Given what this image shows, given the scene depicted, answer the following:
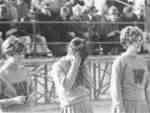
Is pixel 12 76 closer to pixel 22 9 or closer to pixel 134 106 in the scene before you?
pixel 134 106

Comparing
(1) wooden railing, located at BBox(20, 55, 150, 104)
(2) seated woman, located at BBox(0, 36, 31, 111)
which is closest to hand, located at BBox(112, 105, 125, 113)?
(2) seated woman, located at BBox(0, 36, 31, 111)

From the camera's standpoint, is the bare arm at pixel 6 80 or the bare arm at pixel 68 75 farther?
the bare arm at pixel 68 75

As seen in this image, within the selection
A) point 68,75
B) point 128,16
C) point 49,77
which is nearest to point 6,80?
point 68,75

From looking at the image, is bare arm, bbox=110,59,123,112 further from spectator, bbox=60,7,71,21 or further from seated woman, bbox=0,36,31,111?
spectator, bbox=60,7,71,21

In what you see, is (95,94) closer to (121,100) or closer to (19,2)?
(19,2)

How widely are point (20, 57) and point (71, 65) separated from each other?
2.15 feet

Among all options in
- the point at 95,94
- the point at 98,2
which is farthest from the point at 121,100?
the point at 98,2

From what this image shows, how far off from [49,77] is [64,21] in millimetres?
2277

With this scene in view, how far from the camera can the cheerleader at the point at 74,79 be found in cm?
454

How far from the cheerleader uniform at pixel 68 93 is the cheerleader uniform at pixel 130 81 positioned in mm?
359

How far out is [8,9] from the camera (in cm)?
1156

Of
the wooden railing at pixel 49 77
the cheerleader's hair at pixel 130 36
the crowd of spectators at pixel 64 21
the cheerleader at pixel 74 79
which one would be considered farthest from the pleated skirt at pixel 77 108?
the crowd of spectators at pixel 64 21

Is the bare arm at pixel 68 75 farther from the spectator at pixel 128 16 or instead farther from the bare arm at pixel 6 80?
the spectator at pixel 128 16

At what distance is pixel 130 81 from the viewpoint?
4.50 m
